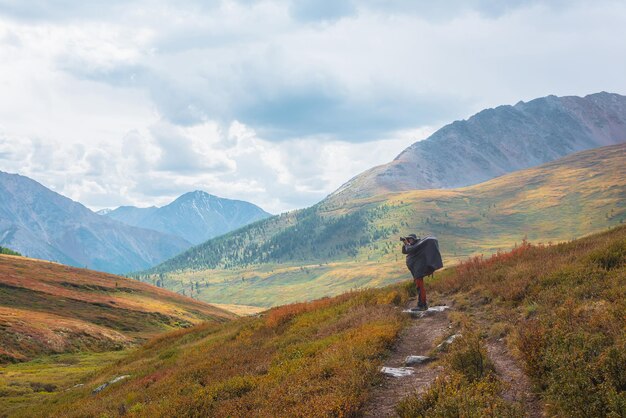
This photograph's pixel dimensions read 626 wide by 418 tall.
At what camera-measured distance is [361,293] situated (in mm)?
23812

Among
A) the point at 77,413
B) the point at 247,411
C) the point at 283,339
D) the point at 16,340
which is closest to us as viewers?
the point at 247,411

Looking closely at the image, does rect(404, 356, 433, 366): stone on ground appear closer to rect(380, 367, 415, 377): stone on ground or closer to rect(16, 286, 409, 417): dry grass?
rect(380, 367, 415, 377): stone on ground

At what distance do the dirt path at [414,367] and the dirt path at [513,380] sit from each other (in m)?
1.60

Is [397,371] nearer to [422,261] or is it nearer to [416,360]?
[416,360]

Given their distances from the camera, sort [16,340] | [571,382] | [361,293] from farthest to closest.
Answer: [16,340] → [361,293] → [571,382]

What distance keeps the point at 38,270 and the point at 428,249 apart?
9151 centimetres

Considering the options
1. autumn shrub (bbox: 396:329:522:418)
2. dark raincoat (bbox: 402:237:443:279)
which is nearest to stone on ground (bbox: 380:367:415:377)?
autumn shrub (bbox: 396:329:522:418)

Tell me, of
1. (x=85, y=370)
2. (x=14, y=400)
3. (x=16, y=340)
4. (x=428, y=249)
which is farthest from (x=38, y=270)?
(x=428, y=249)

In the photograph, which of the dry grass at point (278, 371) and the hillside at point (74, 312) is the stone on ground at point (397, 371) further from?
the hillside at point (74, 312)

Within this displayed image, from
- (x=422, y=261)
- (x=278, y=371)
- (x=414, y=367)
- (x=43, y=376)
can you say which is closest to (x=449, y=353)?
(x=414, y=367)

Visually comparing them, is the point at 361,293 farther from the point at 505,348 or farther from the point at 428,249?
the point at 505,348

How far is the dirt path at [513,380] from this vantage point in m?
8.34

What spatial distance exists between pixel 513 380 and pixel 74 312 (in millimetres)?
68075

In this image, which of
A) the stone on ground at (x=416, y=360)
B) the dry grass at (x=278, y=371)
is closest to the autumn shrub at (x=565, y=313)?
the stone on ground at (x=416, y=360)
